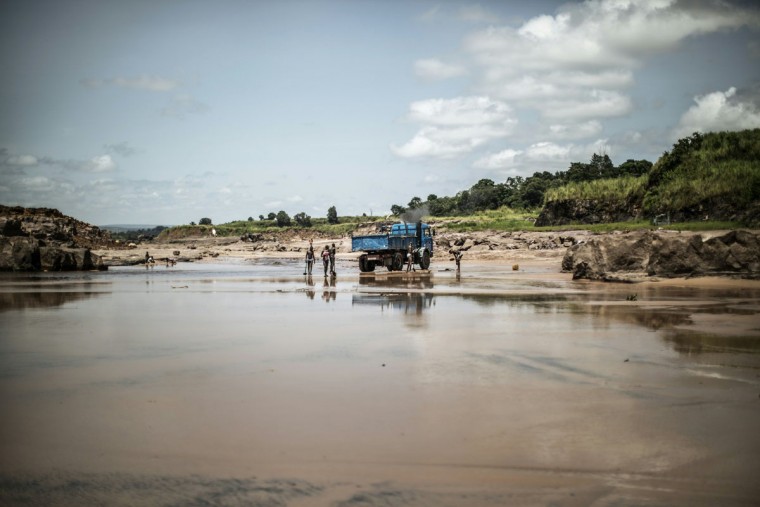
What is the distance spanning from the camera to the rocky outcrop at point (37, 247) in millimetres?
38125

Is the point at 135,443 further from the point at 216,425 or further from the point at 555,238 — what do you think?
the point at 555,238

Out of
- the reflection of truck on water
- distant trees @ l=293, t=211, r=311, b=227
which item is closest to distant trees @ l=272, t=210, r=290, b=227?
distant trees @ l=293, t=211, r=311, b=227

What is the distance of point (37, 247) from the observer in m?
39.0

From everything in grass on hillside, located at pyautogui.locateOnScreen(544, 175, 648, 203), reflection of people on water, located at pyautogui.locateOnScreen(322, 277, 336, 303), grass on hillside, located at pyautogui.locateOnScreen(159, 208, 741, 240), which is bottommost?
reflection of people on water, located at pyautogui.locateOnScreen(322, 277, 336, 303)

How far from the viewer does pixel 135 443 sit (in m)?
6.29

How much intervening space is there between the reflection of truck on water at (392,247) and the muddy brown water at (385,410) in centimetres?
1880

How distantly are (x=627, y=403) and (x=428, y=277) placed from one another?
76.8 ft

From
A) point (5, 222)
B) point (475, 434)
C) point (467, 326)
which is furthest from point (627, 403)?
point (5, 222)

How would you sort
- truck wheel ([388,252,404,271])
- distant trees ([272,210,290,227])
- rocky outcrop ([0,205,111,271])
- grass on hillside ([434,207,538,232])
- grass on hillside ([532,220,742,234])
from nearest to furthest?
truck wheel ([388,252,404,271]), rocky outcrop ([0,205,111,271]), grass on hillside ([532,220,742,234]), grass on hillside ([434,207,538,232]), distant trees ([272,210,290,227])

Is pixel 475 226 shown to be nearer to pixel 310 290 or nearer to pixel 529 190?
pixel 529 190

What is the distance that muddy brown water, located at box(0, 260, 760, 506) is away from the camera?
208 inches

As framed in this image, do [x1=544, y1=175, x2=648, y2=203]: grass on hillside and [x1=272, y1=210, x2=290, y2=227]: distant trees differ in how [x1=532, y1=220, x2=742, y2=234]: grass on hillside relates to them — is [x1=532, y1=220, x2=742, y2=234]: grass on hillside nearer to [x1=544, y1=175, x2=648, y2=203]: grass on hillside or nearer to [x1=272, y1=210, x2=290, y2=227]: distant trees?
[x1=544, y1=175, x2=648, y2=203]: grass on hillside

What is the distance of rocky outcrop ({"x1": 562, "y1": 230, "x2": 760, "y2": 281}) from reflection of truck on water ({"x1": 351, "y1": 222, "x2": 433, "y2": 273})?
34.1ft

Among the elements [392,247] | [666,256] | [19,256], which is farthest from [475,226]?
[19,256]
